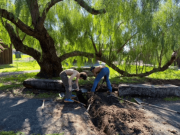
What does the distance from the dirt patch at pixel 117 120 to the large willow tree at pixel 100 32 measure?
443 centimetres

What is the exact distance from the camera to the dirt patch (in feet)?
11.8

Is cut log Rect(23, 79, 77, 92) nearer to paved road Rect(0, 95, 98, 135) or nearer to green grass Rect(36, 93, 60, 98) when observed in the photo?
green grass Rect(36, 93, 60, 98)

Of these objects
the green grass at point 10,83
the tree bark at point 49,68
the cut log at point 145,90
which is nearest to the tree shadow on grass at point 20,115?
the green grass at point 10,83

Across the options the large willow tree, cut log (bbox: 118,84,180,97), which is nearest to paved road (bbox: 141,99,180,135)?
cut log (bbox: 118,84,180,97)

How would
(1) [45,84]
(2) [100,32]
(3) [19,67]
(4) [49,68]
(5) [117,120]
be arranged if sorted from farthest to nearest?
(3) [19,67]
(4) [49,68]
(2) [100,32]
(1) [45,84]
(5) [117,120]

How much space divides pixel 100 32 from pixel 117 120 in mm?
5931

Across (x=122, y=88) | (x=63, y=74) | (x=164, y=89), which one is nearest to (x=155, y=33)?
(x=164, y=89)

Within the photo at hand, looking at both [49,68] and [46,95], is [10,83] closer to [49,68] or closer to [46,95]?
[49,68]

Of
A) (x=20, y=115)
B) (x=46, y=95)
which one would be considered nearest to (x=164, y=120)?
(x=20, y=115)

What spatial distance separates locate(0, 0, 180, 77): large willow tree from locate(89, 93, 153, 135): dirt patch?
14.6 ft

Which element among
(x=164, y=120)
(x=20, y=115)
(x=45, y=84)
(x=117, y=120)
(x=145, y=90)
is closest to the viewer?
(x=117, y=120)

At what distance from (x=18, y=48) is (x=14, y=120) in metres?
5.83

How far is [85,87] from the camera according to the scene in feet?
24.4

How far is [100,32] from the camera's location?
29.7 feet
